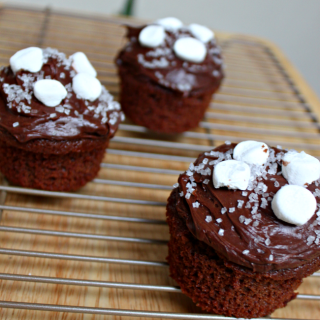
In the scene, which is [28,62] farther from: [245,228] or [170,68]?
[245,228]

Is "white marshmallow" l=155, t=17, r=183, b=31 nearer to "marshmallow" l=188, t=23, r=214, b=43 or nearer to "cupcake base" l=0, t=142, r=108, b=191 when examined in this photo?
"marshmallow" l=188, t=23, r=214, b=43

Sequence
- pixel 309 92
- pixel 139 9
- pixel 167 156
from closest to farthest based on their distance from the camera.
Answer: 1. pixel 167 156
2. pixel 309 92
3. pixel 139 9

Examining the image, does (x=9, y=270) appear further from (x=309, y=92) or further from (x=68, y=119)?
(x=309, y=92)

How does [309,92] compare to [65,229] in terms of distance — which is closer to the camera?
[65,229]

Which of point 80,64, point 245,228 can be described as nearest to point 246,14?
point 80,64

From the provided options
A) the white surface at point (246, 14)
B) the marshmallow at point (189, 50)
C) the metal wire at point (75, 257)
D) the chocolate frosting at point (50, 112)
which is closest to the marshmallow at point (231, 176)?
the metal wire at point (75, 257)

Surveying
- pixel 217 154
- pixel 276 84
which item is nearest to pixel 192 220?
pixel 217 154
